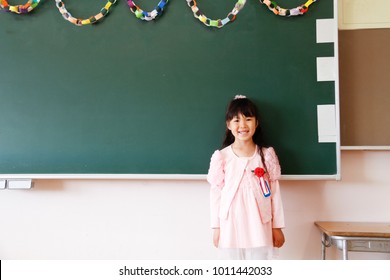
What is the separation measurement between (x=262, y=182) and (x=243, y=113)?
0.36 metres

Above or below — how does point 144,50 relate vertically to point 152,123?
above

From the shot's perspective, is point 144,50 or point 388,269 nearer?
point 388,269

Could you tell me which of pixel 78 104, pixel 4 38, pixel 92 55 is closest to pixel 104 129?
pixel 78 104

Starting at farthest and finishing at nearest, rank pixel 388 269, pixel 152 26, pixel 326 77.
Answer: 1. pixel 152 26
2. pixel 326 77
3. pixel 388 269

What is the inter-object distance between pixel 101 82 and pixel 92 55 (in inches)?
6.6

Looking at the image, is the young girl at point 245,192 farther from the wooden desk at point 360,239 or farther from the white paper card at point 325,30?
the white paper card at point 325,30

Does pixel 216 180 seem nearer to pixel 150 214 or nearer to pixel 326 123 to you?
pixel 150 214

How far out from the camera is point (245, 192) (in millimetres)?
1484

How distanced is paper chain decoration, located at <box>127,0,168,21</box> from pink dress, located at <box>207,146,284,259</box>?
843 mm

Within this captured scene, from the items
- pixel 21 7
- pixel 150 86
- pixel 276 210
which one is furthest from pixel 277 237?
pixel 21 7

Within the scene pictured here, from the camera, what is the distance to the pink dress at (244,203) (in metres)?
1.45

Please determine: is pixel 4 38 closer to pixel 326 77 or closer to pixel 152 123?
pixel 152 123

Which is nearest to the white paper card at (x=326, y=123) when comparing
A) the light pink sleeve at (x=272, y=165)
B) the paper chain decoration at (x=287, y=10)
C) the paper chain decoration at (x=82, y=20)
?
the light pink sleeve at (x=272, y=165)

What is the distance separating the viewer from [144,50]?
170 cm
